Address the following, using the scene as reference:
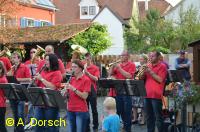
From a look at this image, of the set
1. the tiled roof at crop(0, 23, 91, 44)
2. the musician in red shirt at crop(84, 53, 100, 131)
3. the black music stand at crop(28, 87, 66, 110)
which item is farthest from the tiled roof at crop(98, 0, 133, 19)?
the black music stand at crop(28, 87, 66, 110)

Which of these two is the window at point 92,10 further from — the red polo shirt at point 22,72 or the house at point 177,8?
the red polo shirt at point 22,72

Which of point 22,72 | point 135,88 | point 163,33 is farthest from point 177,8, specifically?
point 135,88

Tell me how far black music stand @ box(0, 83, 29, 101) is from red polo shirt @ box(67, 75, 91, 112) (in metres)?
1.05

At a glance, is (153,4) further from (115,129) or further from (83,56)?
(115,129)

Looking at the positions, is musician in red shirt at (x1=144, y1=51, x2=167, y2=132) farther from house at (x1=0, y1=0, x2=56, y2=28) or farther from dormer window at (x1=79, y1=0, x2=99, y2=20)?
dormer window at (x1=79, y1=0, x2=99, y2=20)

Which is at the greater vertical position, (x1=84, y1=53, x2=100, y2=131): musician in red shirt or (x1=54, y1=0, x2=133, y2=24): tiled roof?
(x1=54, y1=0, x2=133, y2=24): tiled roof

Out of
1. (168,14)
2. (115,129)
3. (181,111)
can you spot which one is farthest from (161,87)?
(168,14)

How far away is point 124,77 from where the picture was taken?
875 cm

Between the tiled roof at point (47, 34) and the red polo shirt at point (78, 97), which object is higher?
the tiled roof at point (47, 34)

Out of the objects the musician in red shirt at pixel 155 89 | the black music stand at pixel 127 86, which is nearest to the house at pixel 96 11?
the black music stand at pixel 127 86

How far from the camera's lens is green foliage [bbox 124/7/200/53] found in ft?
98.3

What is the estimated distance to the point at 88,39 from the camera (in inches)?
966

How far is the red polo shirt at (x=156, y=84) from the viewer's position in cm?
789

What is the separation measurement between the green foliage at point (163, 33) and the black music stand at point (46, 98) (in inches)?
840
